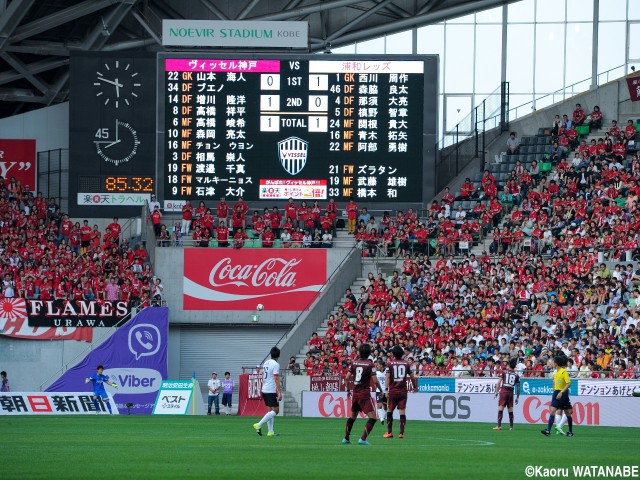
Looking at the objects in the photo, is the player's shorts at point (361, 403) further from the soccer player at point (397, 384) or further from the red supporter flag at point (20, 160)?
the red supporter flag at point (20, 160)

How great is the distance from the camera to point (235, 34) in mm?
46875

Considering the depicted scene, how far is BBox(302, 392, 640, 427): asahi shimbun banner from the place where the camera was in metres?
33.7

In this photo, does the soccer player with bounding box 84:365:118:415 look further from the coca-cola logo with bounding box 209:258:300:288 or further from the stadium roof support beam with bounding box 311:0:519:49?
the stadium roof support beam with bounding box 311:0:519:49

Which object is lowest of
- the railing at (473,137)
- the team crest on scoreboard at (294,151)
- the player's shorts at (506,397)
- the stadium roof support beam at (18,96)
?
the player's shorts at (506,397)

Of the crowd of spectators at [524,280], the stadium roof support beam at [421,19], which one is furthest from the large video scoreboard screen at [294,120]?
the stadium roof support beam at [421,19]

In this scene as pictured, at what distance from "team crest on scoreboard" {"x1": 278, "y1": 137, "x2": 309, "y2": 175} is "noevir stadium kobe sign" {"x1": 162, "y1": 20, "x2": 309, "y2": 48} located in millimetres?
3744

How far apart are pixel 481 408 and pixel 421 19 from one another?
87.2 ft

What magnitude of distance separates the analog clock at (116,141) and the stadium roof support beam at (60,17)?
6.13 metres

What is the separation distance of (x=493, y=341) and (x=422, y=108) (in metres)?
10.9

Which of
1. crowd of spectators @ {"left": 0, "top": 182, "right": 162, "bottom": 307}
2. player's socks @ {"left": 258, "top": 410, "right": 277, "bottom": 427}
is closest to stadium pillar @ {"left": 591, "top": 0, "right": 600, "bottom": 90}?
crowd of spectators @ {"left": 0, "top": 182, "right": 162, "bottom": 307}

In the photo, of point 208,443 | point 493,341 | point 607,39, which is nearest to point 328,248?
point 493,341

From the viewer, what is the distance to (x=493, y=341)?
39.5 metres

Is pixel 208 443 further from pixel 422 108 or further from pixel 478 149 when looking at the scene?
pixel 478 149

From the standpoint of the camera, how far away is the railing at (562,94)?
5656 cm
